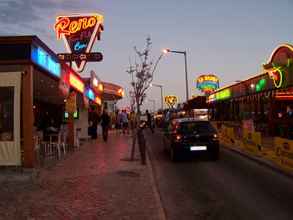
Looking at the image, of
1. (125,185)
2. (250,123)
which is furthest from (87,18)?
(125,185)

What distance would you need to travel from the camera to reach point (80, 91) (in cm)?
2286

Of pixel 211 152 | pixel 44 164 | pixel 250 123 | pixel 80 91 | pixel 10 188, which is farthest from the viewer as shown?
pixel 80 91

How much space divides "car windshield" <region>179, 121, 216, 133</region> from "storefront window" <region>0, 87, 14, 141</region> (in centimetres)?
644

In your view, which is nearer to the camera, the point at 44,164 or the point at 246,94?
the point at 44,164

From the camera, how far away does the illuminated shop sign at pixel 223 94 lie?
3794cm

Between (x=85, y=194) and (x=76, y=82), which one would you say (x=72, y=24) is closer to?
(x=76, y=82)

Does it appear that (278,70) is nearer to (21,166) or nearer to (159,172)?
(159,172)

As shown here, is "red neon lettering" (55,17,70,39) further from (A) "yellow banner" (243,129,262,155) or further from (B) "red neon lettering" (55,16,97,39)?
(A) "yellow banner" (243,129,262,155)

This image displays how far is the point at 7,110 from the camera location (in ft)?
43.0

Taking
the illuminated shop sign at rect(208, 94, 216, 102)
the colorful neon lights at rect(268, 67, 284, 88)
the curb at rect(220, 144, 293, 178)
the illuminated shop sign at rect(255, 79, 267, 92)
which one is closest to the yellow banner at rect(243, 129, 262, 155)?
the curb at rect(220, 144, 293, 178)

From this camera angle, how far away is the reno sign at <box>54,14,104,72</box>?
23000 mm

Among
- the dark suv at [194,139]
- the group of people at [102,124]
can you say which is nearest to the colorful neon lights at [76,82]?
the group of people at [102,124]

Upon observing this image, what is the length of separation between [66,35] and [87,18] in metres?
1.49

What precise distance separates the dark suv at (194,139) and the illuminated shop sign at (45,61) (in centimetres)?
490
